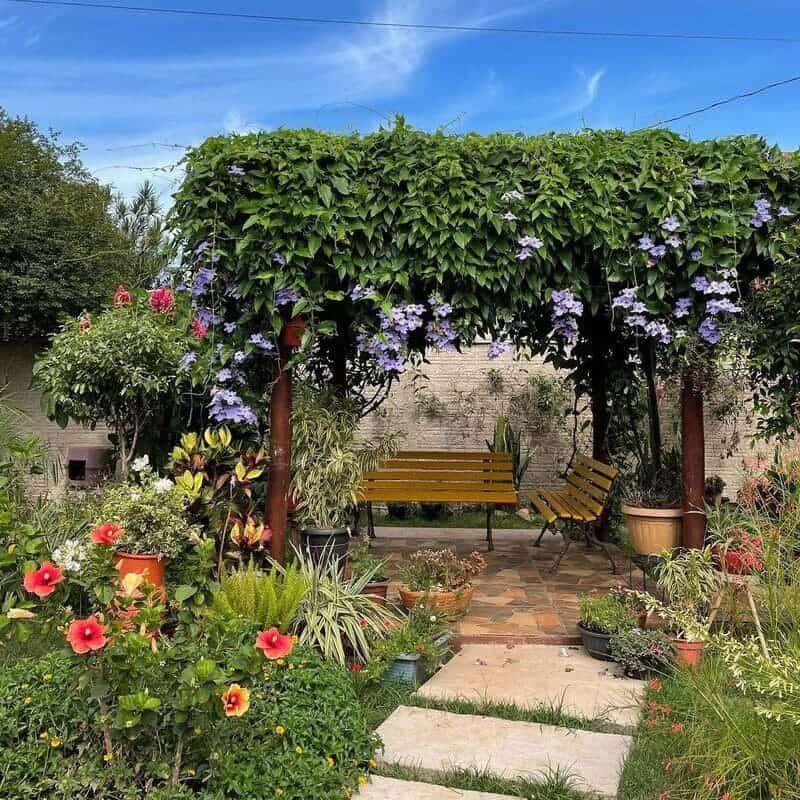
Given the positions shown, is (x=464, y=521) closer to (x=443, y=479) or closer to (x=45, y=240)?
(x=443, y=479)

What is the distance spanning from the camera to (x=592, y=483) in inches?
229

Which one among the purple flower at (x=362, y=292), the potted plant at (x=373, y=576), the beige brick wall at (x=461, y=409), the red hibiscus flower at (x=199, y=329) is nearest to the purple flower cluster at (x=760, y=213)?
the purple flower at (x=362, y=292)

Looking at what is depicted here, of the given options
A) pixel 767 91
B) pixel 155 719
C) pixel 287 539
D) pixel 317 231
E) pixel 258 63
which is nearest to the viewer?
pixel 155 719

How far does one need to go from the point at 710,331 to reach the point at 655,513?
3.91 feet

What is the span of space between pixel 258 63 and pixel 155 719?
8126 mm

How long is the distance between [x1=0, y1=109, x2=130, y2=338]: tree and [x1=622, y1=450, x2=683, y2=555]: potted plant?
9845 millimetres

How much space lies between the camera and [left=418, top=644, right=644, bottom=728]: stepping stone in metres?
3.24

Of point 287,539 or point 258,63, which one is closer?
point 287,539

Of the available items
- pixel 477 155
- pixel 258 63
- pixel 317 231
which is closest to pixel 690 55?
pixel 258 63

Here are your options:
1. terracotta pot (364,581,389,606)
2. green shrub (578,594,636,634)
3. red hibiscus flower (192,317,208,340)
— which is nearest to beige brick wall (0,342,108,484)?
red hibiscus flower (192,317,208,340)

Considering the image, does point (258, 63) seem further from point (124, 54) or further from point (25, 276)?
point (25, 276)

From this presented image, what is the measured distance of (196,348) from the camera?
4.28 metres

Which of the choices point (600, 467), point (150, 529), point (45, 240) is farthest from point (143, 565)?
point (45, 240)

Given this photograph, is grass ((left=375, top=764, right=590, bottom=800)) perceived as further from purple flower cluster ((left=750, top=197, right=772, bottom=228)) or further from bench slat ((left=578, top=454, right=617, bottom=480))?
bench slat ((left=578, top=454, right=617, bottom=480))
